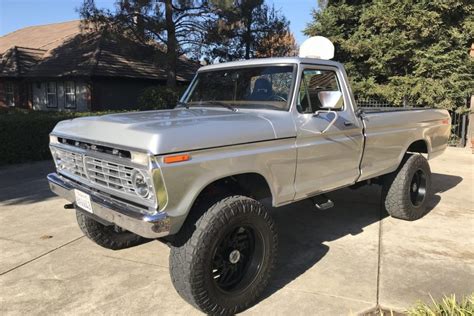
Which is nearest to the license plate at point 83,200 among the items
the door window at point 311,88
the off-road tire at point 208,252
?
the off-road tire at point 208,252

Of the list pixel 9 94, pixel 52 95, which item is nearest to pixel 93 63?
pixel 52 95

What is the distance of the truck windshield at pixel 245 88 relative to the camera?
410 centimetres

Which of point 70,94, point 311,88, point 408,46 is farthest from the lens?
point 70,94

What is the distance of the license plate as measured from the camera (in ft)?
11.2

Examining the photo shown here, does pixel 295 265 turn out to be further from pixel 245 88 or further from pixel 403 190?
pixel 403 190

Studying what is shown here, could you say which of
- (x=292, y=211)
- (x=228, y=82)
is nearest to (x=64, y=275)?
(x=228, y=82)

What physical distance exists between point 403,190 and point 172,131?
364 centimetres

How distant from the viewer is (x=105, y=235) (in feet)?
14.8

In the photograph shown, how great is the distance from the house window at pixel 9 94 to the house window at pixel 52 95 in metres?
3.29

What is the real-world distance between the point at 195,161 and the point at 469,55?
535 inches

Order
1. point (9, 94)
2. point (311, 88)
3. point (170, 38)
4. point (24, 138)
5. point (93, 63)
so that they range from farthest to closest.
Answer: point (9, 94)
point (93, 63)
point (170, 38)
point (24, 138)
point (311, 88)

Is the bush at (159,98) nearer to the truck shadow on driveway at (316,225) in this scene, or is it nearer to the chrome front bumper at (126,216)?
the truck shadow on driveway at (316,225)

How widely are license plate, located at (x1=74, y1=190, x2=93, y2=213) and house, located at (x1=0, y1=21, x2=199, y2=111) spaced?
45.9ft

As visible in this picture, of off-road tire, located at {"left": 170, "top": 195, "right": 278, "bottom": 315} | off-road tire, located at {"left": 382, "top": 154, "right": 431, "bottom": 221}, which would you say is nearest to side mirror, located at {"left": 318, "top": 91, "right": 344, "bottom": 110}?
off-road tire, located at {"left": 170, "top": 195, "right": 278, "bottom": 315}
